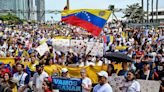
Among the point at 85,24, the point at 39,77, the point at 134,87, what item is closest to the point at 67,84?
the point at 39,77

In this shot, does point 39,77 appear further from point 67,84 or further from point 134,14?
point 134,14

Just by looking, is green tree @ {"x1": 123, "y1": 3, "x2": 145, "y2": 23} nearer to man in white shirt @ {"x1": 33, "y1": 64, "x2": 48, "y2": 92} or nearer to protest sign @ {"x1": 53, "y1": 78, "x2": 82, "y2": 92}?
man in white shirt @ {"x1": 33, "y1": 64, "x2": 48, "y2": 92}

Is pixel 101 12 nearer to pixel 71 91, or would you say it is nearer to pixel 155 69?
pixel 155 69

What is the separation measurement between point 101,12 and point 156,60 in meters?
3.75

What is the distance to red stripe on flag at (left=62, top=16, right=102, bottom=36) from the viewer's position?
16.0m

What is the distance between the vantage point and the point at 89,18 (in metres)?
16.7

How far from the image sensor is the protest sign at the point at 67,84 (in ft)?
33.6

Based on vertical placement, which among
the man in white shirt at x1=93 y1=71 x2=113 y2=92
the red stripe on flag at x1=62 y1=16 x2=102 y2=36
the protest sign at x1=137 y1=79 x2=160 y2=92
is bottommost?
the protest sign at x1=137 y1=79 x2=160 y2=92

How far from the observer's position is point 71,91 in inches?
404

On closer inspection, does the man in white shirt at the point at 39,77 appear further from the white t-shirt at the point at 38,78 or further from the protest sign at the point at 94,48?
the protest sign at the point at 94,48

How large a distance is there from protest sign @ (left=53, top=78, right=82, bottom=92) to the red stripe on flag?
18.8 ft

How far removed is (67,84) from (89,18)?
6.62m

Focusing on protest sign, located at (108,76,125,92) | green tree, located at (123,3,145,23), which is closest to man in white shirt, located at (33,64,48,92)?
protest sign, located at (108,76,125,92)

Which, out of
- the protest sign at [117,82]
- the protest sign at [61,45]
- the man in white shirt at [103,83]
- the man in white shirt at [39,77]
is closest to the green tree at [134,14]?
the protest sign at [61,45]
